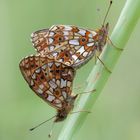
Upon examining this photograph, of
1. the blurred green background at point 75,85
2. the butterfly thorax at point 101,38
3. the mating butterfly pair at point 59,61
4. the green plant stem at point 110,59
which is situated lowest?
the blurred green background at point 75,85

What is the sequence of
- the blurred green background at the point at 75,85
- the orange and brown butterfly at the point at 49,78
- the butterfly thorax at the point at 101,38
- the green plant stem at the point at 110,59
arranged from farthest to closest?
the blurred green background at the point at 75,85
the butterfly thorax at the point at 101,38
the orange and brown butterfly at the point at 49,78
the green plant stem at the point at 110,59

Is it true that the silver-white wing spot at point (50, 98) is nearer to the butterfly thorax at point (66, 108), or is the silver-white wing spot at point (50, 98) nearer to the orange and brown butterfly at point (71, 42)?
the butterfly thorax at point (66, 108)

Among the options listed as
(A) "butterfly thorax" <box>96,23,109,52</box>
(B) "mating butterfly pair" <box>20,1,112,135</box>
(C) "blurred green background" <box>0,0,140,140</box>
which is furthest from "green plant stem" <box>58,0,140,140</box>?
(C) "blurred green background" <box>0,0,140,140</box>

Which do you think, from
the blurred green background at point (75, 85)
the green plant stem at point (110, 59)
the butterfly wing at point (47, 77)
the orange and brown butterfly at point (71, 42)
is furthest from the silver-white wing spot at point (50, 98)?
the blurred green background at point (75, 85)

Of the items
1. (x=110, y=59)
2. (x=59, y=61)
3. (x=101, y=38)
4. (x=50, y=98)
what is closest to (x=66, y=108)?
(x=50, y=98)

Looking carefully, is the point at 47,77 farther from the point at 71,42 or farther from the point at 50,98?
the point at 71,42

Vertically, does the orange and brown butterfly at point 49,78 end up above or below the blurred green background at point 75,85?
above

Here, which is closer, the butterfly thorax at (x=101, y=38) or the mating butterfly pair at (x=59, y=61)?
→ the mating butterfly pair at (x=59, y=61)
